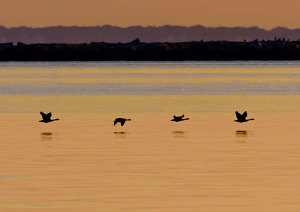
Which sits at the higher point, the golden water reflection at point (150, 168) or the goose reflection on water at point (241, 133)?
the golden water reflection at point (150, 168)

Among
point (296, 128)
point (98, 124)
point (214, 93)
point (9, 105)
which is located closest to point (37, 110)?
point (9, 105)

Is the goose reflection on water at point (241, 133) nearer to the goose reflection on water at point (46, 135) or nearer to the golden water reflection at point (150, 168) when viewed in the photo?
the golden water reflection at point (150, 168)

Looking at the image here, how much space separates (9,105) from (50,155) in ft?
84.6

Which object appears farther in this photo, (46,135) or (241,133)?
(241,133)

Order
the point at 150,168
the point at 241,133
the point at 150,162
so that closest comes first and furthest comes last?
1. the point at 150,168
2. the point at 150,162
3. the point at 241,133

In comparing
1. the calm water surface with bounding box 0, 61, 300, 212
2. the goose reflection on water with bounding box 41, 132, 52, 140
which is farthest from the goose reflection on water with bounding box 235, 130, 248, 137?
the goose reflection on water with bounding box 41, 132, 52, 140

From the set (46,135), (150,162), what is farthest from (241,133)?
(150,162)

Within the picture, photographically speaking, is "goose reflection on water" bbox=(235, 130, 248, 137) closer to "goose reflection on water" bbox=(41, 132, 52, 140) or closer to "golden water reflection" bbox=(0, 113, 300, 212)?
"golden water reflection" bbox=(0, 113, 300, 212)

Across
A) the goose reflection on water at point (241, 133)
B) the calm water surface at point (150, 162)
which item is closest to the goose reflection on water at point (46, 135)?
the calm water surface at point (150, 162)

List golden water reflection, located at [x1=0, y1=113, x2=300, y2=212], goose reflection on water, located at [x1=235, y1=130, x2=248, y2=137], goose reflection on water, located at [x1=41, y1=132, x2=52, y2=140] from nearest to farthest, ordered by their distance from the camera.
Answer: golden water reflection, located at [x1=0, y1=113, x2=300, y2=212] → goose reflection on water, located at [x1=41, y1=132, x2=52, y2=140] → goose reflection on water, located at [x1=235, y1=130, x2=248, y2=137]

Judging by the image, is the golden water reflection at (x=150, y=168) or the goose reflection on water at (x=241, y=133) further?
the goose reflection on water at (x=241, y=133)

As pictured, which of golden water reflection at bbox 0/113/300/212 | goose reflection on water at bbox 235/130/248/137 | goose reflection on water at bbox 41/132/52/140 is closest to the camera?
golden water reflection at bbox 0/113/300/212

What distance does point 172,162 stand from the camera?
2391 cm

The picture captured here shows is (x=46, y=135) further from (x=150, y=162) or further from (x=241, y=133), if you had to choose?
(x=150, y=162)
